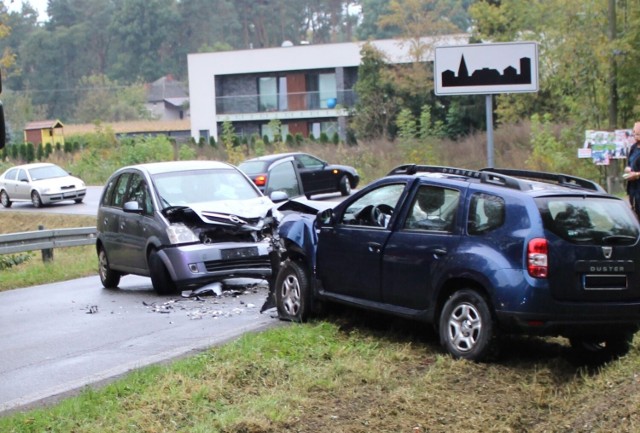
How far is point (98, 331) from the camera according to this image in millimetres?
11477

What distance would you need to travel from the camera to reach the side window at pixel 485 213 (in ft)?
27.6

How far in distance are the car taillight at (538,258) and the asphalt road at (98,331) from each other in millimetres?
3042

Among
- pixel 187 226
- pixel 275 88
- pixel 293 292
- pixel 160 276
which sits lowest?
pixel 160 276

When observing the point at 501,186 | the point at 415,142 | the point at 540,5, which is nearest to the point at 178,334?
the point at 501,186

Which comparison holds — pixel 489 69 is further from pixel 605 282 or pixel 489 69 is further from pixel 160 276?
pixel 160 276

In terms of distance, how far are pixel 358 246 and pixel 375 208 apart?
0.41 m

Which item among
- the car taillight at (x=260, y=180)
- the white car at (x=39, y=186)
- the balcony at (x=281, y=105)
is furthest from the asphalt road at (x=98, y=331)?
the balcony at (x=281, y=105)

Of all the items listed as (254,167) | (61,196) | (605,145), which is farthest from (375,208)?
(61,196)

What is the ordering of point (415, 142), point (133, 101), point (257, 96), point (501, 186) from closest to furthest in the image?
point (501, 186)
point (415, 142)
point (257, 96)
point (133, 101)

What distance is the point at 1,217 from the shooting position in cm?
3769

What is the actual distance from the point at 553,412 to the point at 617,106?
22060mm

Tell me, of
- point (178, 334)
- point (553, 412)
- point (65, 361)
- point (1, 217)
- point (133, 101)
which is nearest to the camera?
point (553, 412)

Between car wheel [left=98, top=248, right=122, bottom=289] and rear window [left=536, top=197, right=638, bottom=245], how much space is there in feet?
29.7

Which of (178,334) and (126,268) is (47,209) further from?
(178,334)
